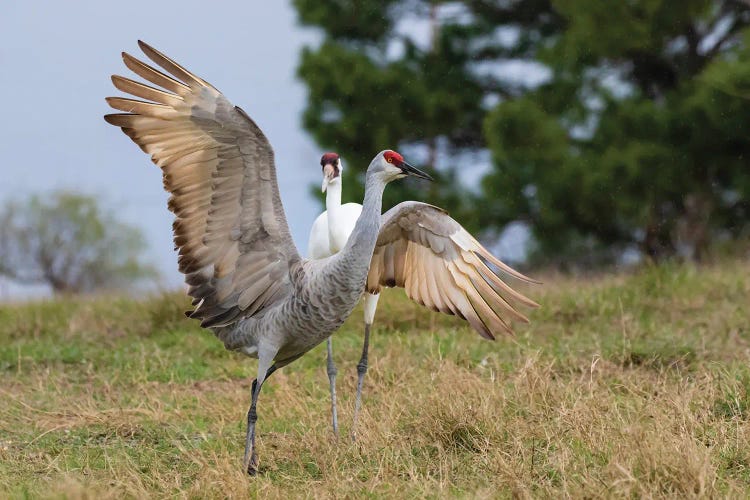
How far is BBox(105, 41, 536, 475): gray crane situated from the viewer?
14.9 ft

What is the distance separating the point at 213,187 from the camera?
467 cm

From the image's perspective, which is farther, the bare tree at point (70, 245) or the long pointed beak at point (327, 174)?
the bare tree at point (70, 245)

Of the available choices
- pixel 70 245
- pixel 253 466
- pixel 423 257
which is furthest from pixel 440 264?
pixel 70 245

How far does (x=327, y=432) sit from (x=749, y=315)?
4606mm

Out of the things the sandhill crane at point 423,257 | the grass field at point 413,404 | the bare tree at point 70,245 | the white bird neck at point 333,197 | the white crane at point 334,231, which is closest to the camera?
the grass field at point 413,404

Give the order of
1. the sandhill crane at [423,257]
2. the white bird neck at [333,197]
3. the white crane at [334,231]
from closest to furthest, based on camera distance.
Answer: the sandhill crane at [423,257]
the white crane at [334,231]
the white bird neck at [333,197]

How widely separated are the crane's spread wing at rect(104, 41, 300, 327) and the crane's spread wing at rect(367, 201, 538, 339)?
2.21 feet

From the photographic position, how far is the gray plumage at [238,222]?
454 cm

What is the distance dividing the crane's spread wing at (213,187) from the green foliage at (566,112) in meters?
10.1

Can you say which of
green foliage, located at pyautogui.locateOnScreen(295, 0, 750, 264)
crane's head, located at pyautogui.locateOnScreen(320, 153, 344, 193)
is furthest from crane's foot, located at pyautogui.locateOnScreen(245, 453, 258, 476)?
green foliage, located at pyautogui.locateOnScreen(295, 0, 750, 264)

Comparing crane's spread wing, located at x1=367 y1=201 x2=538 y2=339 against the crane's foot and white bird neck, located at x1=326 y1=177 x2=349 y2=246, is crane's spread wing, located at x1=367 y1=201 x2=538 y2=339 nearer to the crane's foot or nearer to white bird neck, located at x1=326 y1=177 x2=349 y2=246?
white bird neck, located at x1=326 y1=177 x2=349 y2=246

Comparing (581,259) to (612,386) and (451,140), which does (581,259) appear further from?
(612,386)

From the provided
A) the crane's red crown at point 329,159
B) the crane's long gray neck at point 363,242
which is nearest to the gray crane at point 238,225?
the crane's long gray neck at point 363,242

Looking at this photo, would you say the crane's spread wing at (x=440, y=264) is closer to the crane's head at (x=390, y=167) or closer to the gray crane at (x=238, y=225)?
the gray crane at (x=238, y=225)
